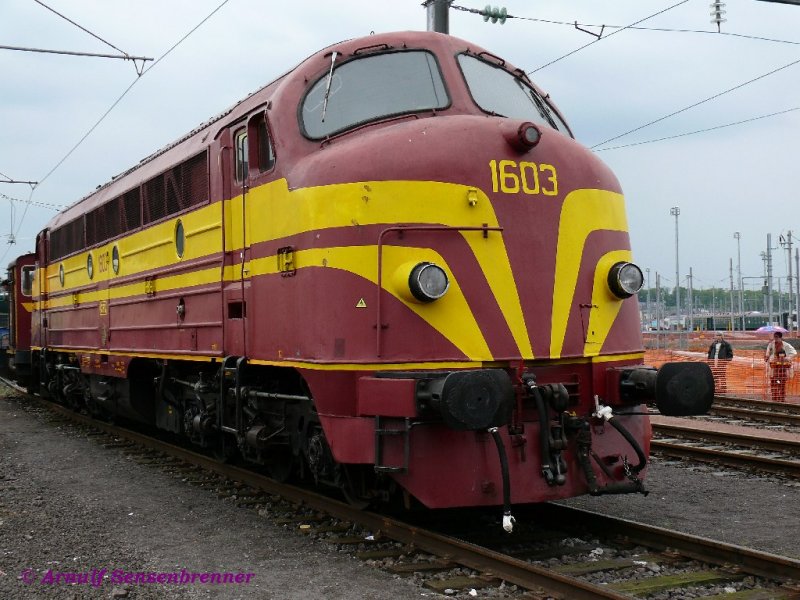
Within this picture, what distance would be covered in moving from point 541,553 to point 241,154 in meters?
4.43

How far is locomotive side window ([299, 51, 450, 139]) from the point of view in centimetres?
719

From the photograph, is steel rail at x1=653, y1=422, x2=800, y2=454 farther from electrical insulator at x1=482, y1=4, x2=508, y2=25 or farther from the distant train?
electrical insulator at x1=482, y1=4, x2=508, y2=25

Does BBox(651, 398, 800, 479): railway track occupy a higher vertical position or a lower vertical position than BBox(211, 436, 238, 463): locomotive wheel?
lower

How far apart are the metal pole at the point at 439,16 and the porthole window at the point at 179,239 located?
754 cm

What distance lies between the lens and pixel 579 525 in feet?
23.6

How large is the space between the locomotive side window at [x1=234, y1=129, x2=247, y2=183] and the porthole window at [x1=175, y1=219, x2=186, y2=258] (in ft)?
5.15

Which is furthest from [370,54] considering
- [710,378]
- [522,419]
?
[710,378]

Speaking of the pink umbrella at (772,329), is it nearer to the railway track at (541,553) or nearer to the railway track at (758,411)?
the railway track at (758,411)

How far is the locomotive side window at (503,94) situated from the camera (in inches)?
294

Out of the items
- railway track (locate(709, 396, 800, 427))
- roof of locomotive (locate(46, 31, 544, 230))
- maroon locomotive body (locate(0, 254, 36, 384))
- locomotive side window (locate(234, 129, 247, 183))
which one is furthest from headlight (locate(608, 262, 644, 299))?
maroon locomotive body (locate(0, 254, 36, 384))

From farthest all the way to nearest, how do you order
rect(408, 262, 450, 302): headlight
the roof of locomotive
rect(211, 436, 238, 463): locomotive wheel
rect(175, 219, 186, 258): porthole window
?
1. rect(211, 436, 238, 463): locomotive wheel
2. rect(175, 219, 186, 258): porthole window
3. the roof of locomotive
4. rect(408, 262, 450, 302): headlight

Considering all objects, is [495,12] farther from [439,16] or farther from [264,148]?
[264,148]

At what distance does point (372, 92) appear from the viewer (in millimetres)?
7258

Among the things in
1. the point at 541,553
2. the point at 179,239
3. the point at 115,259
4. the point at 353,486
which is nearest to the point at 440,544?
the point at 541,553
